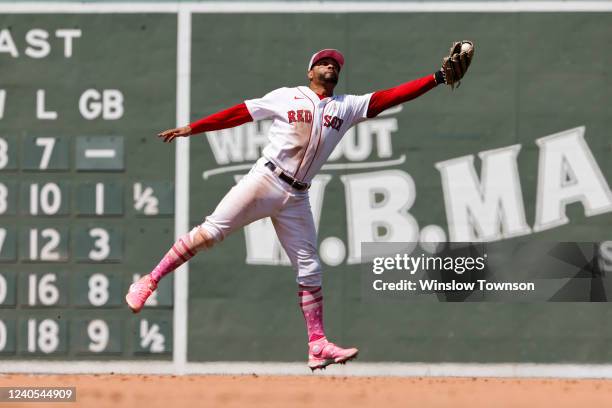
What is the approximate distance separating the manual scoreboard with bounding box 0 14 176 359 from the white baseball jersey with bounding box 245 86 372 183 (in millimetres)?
3534

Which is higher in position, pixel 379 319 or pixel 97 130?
pixel 97 130

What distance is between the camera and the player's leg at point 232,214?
780cm

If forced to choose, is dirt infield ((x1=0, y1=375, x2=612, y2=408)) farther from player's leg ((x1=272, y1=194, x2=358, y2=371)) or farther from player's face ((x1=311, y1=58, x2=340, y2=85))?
player's face ((x1=311, y1=58, x2=340, y2=85))

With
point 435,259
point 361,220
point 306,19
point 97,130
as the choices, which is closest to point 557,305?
point 435,259

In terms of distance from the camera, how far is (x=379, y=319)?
1129 cm

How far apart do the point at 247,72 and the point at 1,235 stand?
11.0ft

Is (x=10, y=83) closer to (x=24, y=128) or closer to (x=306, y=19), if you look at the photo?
(x=24, y=128)

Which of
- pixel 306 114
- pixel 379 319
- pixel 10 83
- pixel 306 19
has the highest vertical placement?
pixel 306 19

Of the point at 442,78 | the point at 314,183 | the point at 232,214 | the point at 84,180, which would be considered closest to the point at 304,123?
the point at 232,214

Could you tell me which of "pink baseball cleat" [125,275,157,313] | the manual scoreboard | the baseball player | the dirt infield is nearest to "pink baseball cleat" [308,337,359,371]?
the baseball player

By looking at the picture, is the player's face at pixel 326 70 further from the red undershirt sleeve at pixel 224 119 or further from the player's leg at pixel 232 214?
the player's leg at pixel 232 214

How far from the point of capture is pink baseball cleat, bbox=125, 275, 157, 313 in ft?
25.5

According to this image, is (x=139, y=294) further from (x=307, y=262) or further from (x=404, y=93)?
(x=404, y=93)

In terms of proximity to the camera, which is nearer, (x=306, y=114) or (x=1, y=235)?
(x=306, y=114)
